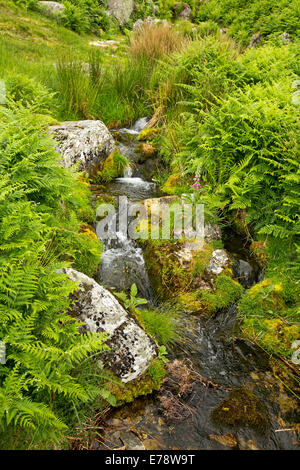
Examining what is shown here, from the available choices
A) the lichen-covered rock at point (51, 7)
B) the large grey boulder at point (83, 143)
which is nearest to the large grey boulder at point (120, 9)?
the lichen-covered rock at point (51, 7)

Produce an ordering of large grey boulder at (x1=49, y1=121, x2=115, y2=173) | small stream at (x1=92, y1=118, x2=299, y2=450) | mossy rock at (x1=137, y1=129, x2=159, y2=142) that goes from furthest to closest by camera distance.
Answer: mossy rock at (x1=137, y1=129, x2=159, y2=142) < large grey boulder at (x1=49, y1=121, x2=115, y2=173) < small stream at (x1=92, y1=118, x2=299, y2=450)

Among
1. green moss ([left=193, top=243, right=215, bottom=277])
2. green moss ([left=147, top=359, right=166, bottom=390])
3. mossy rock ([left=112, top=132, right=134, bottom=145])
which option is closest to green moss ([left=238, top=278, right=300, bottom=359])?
green moss ([left=193, top=243, right=215, bottom=277])

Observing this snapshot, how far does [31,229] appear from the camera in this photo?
2.34 metres

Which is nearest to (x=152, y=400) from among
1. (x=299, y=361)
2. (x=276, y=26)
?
(x=299, y=361)

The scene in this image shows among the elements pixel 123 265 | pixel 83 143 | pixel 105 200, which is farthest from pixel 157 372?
pixel 83 143

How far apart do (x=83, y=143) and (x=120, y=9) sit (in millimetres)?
19469

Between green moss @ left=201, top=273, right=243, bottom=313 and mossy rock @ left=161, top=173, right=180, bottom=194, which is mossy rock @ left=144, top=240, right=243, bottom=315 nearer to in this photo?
green moss @ left=201, top=273, right=243, bottom=313

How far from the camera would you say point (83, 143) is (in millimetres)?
5383

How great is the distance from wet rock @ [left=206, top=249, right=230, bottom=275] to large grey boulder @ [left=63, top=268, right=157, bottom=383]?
4.78 ft

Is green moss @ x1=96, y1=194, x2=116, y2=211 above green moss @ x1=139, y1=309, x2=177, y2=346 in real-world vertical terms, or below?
above

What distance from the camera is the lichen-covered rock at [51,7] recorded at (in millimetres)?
15410

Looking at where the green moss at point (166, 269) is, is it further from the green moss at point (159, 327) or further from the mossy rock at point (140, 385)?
the mossy rock at point (140, 385)

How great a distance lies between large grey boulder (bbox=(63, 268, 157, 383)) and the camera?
2.47 m
